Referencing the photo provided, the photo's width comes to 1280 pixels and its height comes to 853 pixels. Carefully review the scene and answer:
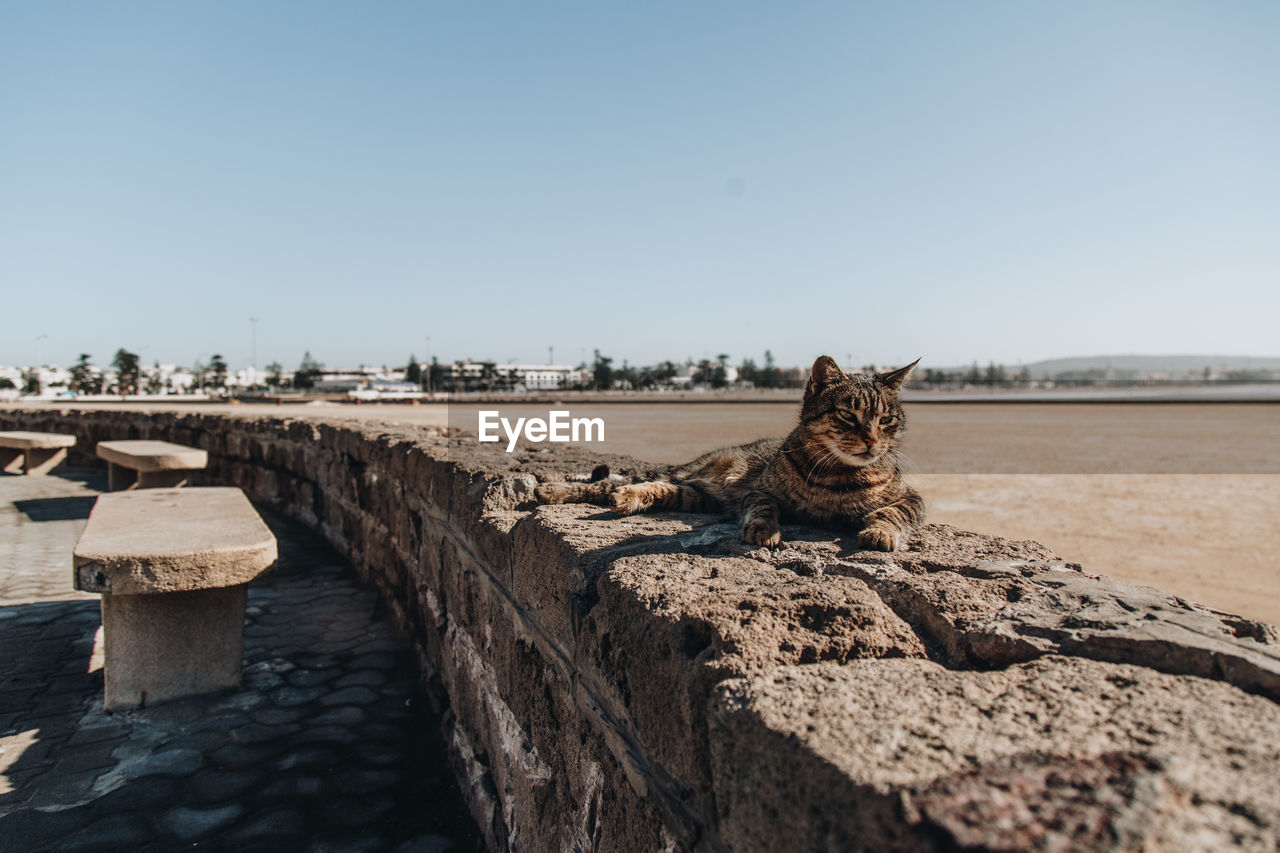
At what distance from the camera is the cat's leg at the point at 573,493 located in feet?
10.5

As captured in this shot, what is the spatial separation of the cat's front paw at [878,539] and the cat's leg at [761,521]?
0.82ft

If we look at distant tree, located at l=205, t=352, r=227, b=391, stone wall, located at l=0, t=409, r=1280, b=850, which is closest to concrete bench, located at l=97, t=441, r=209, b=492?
stone wall, located at l=0, t=409, r=1280, b=850

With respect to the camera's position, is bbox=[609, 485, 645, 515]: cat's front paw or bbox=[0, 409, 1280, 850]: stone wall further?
bbox=[609, 485, 645, 515]: cat's front paw

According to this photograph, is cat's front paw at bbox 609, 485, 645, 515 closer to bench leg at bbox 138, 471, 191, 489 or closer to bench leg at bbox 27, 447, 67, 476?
bench leg at bbox 138, 471, 191, 489

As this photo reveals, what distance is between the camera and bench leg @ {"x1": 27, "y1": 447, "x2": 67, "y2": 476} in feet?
37.9

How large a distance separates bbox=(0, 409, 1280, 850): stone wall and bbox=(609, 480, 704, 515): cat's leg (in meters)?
0.11

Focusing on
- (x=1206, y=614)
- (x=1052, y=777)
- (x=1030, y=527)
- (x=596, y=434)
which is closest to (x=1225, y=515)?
(x=1030, y=527)

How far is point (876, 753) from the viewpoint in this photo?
1021mm

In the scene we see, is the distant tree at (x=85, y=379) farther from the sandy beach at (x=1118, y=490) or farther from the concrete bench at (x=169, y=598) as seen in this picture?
the concrete bench at (x=169, y=598)

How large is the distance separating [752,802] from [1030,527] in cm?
901

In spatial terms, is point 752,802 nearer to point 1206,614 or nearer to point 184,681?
point 1206,614

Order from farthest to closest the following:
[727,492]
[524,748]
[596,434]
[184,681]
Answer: [596,434]
[184,681]
[727,492]
[524,748]

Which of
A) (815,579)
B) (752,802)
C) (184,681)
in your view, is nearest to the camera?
(752,802)

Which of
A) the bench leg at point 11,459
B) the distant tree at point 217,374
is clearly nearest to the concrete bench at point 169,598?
the bench leg at point 11,459
